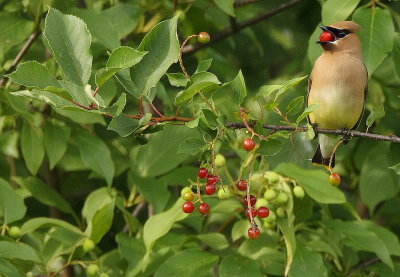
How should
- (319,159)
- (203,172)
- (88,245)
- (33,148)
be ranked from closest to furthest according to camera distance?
(203,172) < (88,245) < (33,148) < (319,159)

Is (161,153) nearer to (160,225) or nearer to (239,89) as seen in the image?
(160,225)

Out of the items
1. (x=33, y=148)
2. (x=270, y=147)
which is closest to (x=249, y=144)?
(x=270, y=147)

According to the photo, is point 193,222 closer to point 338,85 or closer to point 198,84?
point 338,85

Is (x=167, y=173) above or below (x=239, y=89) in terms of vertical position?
below

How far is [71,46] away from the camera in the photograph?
241cm

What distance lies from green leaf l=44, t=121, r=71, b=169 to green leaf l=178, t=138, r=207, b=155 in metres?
1.57

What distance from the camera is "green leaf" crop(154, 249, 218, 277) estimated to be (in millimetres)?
3570

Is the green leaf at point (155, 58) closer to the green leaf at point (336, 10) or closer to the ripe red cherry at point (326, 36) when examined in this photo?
the green leaf at point (336, 10)

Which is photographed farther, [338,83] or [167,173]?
[167,173]

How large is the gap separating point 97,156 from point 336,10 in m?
1.34

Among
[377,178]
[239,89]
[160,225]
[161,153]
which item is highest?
[239,89]

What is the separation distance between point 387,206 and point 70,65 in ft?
10.3

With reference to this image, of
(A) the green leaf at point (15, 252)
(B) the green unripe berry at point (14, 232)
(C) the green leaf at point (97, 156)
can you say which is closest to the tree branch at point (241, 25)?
(C) the green leaf at point (97, 156)

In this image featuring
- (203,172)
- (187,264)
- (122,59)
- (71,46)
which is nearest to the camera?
(122,59)
